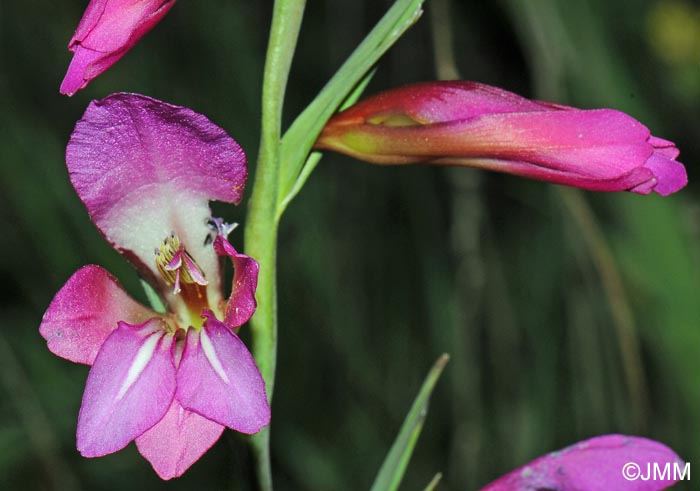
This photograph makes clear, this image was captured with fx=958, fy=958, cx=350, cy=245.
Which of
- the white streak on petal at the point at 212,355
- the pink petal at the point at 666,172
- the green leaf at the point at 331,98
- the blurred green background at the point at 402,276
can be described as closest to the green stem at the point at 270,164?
the green leaf at the point at 331,98

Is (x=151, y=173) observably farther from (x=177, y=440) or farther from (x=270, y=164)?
(x=177, y=440)

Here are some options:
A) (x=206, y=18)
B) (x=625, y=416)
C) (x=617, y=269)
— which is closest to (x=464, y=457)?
(x=625, y=416)

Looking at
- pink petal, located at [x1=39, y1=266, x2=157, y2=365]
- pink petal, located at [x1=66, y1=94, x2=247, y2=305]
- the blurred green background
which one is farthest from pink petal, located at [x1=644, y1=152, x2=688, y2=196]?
the blurred green background

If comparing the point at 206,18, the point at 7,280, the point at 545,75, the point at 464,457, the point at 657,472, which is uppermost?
the point at 545,75

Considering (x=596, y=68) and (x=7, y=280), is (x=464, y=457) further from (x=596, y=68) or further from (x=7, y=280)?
(x=7, y=280)

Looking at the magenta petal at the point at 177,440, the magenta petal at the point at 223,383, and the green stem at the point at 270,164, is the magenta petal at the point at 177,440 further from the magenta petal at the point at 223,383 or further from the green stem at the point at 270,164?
the green stem at the point at 270,164

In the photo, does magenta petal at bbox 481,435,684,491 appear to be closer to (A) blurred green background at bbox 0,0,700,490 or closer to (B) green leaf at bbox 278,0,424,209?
(B) green leaf at bbox 278,0,424,209

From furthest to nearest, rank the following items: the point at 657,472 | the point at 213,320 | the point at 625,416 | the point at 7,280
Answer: the point at 7,280, the point at 625,416, the point at 657,472, the point at 213,320
